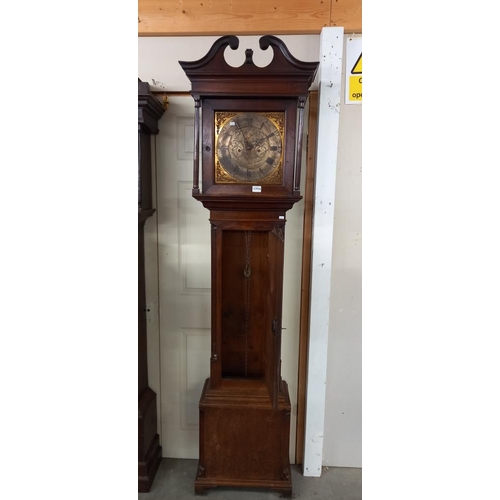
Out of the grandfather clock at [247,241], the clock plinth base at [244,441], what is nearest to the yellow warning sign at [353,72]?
the grandfather clock at [247,241]

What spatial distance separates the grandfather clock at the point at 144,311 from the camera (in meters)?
1.41

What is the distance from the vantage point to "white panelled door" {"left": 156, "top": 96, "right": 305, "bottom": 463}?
5.22 ft

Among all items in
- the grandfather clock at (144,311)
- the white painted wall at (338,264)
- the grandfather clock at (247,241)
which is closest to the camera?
the grandfather clock at (247,241)

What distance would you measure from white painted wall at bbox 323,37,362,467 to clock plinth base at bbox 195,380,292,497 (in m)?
0.33

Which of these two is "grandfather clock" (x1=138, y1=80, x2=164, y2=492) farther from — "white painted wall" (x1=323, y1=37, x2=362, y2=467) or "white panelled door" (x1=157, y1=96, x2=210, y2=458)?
"white painted wall" (x1=323, y1=37, x2=362, y2=467)

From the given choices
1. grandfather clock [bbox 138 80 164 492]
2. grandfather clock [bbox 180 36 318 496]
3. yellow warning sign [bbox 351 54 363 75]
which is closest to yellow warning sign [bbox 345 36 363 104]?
yellow warning sign [bbox 351 54 363 75]

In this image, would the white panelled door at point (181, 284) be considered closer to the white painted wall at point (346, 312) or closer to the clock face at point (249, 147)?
the clock face at point (249, 147)

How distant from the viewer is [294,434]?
172cm

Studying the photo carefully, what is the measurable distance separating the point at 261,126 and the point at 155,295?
91 centimetres

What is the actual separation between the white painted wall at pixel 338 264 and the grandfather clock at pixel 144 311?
6 centimetres
